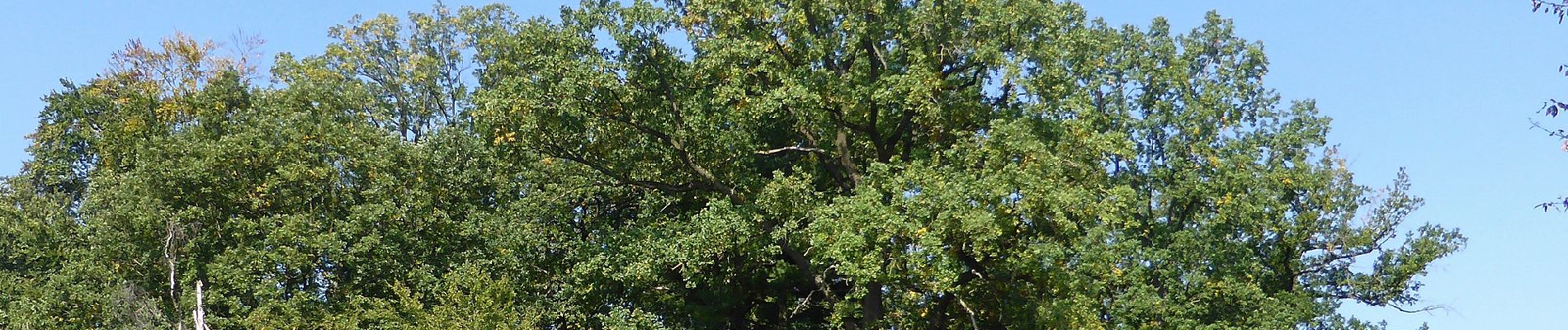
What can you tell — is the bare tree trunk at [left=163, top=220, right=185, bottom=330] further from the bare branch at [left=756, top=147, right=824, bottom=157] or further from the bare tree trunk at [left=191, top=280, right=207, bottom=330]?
the bare branch at [left=756, top=147, right=824, bottom=157]

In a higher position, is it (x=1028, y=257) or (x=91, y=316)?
(x=91, y=316)

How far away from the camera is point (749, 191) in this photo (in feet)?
105

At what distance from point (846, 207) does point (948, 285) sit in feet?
7.94

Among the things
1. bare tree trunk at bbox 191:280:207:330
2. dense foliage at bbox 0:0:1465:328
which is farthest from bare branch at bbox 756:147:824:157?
bare tree trunk at bbox 191:280:207:330

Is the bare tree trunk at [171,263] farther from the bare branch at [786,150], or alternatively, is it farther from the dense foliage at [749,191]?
the bare branch at [786,150]

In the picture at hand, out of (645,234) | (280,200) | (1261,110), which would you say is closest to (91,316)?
(280,200)

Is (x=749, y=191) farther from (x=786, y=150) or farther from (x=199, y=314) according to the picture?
(x=199, y=314)

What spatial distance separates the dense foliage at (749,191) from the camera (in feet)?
97.3

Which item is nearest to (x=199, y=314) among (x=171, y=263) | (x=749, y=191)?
(x=171, y=263)

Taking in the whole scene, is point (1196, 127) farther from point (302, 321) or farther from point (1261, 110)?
point (302, 321)

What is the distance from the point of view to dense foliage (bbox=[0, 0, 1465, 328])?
29656mm

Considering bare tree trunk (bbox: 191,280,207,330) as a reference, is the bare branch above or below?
above

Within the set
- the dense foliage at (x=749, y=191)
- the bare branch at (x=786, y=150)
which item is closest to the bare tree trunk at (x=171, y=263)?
the dense foliage at (x=749, y=191)

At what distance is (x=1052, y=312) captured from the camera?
95.1 ft
